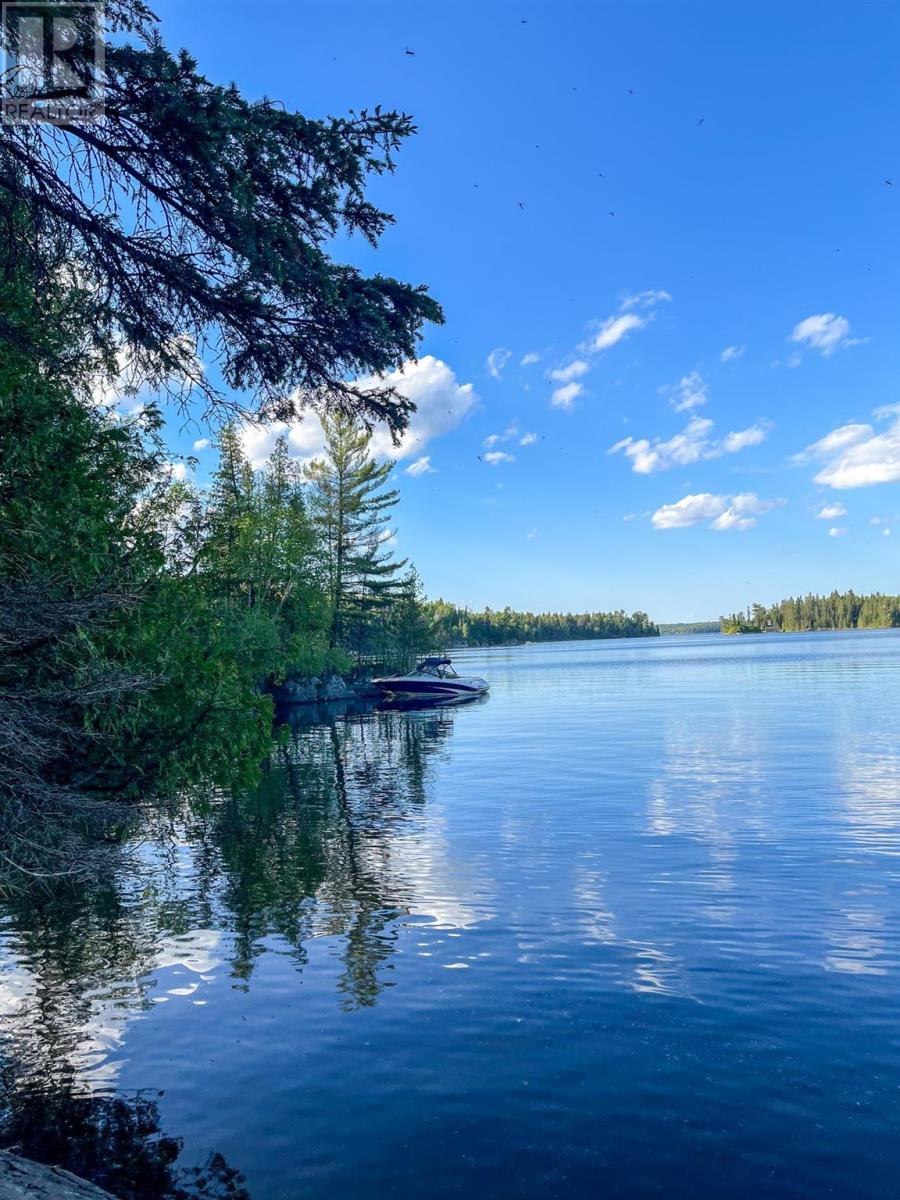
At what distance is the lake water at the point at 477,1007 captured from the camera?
645 centimetres

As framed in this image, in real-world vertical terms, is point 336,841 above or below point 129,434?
below

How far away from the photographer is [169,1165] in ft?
21.1

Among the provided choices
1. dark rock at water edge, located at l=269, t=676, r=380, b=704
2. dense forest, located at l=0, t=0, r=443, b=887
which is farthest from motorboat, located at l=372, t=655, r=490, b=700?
dense forest, located at l=0, t=0, r=443, b=887

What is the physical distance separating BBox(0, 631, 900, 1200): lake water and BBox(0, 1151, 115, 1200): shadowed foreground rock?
0.91 meters

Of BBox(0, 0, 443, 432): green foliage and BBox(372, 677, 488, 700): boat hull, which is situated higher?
BBox(0, 0, 443, 432): green foliage

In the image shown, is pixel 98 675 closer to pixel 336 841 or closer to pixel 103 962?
pixel 103 962

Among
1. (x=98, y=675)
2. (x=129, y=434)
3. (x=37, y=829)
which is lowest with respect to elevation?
(x=37, y=829)

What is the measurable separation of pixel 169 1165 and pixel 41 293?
777 centimetres

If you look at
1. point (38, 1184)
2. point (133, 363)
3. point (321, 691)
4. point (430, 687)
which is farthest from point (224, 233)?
point (321, 691)

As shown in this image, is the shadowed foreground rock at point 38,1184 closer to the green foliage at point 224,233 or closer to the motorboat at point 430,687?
the green foliage at point 224,233

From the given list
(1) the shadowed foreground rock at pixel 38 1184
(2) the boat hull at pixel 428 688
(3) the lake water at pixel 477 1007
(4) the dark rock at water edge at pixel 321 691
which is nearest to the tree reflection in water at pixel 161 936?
(3) the lake water at pixel 477 1007

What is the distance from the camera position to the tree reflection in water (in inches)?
265

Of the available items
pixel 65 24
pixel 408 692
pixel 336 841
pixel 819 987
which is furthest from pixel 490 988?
pixel 408 692

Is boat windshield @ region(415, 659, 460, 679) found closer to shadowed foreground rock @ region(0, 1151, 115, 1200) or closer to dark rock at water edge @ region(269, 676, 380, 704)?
dark rock at water edge @ region(269, 676, 380, 704)
